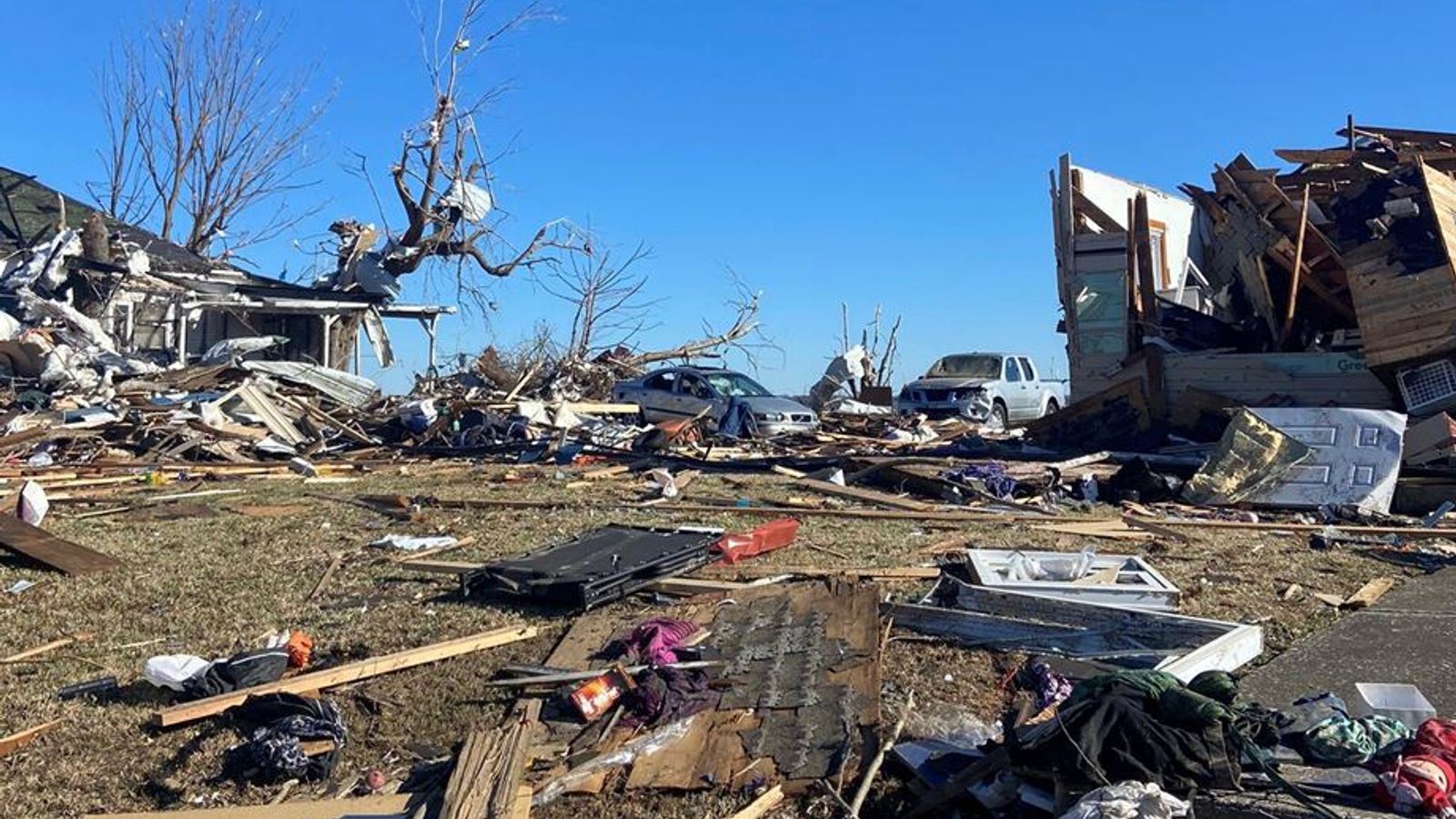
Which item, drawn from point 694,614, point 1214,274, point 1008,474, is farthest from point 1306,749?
point 1214,274

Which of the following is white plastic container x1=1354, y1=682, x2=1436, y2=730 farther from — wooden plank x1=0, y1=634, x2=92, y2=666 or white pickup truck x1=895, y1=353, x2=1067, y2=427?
white pickup truck x1=895, y1=353, x2=1067, y2=427

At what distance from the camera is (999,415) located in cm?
2395

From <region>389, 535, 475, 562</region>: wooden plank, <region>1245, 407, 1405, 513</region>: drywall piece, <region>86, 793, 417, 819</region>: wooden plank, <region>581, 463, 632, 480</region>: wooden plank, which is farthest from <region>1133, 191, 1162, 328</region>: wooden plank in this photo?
<region>86, 793, 417, 819</region>: wooden plank

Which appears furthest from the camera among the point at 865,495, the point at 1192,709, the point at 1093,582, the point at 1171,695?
the point at 865,495

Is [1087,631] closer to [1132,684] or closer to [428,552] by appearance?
[1132,684]

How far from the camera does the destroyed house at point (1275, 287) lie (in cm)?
1376

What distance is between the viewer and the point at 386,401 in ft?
70.6

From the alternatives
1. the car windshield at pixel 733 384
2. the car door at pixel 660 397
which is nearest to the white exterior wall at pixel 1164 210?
the car windshield at pixel 733 384

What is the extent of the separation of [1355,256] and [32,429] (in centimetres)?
1799

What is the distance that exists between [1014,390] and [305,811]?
22.1m

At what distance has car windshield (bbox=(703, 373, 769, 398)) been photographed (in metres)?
21.5

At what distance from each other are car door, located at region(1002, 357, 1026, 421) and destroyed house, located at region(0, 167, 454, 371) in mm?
13567

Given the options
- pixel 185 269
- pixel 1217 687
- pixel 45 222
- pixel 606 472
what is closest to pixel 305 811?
pixel 1217 687

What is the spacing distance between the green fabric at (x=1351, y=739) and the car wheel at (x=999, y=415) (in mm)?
19795
